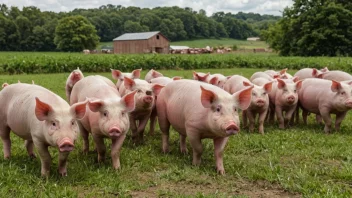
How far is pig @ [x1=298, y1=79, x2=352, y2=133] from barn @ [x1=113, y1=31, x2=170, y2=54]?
54.0m

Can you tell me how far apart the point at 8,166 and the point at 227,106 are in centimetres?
303

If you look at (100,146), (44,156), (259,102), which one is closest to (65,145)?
(44,156)

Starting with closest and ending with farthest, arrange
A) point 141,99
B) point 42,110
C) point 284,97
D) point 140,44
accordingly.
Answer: point 42,110
point 141,99
point 284,97
point 140,44

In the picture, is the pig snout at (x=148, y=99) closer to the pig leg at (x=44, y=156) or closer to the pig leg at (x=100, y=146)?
the pig leg at (x=100, y=146)

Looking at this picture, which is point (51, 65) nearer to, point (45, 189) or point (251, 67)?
point (251, 67)

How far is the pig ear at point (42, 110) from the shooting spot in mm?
4492

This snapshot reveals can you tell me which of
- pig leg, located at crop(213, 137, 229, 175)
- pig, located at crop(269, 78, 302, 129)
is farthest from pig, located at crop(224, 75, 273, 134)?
pig leg, located at crop(213, 137, 229, 175)

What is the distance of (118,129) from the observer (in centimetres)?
493

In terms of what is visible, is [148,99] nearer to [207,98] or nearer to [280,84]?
[207,98]

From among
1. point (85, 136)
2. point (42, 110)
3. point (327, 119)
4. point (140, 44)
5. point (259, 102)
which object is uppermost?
point (42, 110)

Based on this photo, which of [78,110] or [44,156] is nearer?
[78,110]

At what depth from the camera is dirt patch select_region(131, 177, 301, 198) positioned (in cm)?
462

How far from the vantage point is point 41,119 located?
4.57 m

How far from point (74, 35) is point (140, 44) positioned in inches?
733
